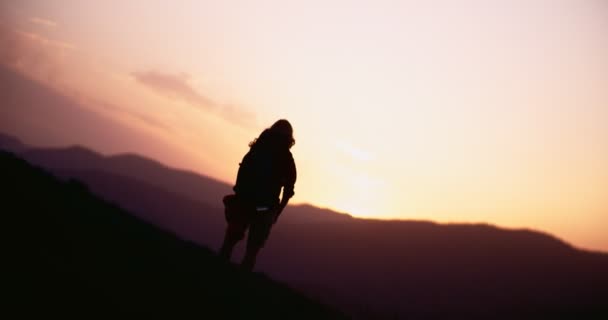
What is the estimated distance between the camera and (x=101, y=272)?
420cm

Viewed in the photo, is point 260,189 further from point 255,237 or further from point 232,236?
point 232,236

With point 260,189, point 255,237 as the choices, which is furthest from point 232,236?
point 260,189

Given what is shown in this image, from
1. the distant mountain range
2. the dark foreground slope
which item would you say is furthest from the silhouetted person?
the distant mountain range

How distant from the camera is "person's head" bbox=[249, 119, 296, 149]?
8.04 metres

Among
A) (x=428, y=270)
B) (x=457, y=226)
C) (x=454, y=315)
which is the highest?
(x=457, y=226)

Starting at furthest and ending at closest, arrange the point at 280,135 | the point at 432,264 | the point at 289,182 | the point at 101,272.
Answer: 1. the point at 432,264
2. the point at 289,182
3. the point at 280,135
4. the point at 101,272

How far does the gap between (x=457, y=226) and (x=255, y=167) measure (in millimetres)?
126664

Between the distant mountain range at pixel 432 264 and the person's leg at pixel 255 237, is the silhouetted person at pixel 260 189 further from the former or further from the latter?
the distant mountain range at pixel 432 264

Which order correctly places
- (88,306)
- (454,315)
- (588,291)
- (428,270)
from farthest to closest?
(428,270), (588,291), (454,315), (88,306)

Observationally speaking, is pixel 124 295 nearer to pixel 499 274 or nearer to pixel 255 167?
pixel 255 167

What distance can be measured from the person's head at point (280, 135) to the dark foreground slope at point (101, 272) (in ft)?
7.01

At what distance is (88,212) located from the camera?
6953 mm

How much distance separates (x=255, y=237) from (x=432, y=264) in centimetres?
10931

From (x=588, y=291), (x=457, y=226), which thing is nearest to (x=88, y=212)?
(x=588, y=291)
